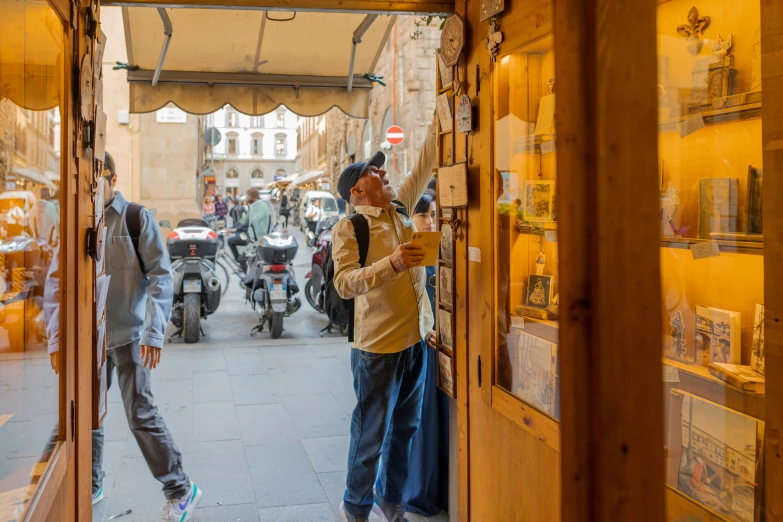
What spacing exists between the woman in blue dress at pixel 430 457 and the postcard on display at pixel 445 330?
0.32 metres

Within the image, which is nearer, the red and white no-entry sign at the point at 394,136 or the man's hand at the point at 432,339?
the man's hand at the point at 432,339

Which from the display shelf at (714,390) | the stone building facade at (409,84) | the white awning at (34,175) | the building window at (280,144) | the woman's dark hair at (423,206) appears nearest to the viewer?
the white awning at (34,175)

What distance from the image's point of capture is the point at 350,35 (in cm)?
542

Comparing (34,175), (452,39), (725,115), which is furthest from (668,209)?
(34,175)

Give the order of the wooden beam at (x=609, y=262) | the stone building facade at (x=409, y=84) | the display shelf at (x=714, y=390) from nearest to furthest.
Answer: the wooden beam at (x=609, y=262) < the display shelf at (x=714, y=390) < the stone building facade at (x=409, y=84)

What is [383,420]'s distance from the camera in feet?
10.6

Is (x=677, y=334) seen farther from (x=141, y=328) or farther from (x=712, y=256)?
(x=141, y=328)

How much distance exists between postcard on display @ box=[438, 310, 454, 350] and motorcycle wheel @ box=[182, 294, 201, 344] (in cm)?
505

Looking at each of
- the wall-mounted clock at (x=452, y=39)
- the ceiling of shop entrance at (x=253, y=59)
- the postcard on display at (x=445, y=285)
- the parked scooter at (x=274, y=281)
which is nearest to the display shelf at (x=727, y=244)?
the postcard on display at (x=445, y=285)

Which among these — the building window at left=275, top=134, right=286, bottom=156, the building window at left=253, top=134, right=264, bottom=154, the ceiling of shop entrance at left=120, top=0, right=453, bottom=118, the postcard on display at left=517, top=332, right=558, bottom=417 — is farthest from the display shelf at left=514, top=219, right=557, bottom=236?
the building window at left=275, top=134, right=286, bottom=156

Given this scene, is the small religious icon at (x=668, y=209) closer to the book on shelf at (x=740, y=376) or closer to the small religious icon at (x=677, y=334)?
the small religious icon at (x=677, y=334)

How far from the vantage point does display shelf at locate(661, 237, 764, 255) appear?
1.99m

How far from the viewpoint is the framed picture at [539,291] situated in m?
2.64

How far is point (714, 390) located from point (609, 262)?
1.37 metres
